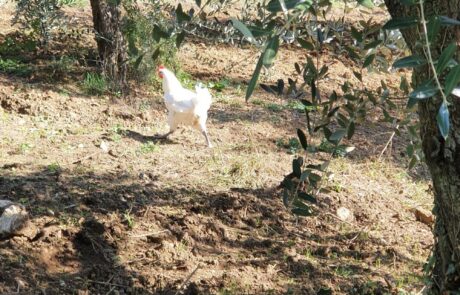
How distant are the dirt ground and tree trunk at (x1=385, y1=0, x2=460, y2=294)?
0.70 meters

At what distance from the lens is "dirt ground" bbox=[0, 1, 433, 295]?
400cm

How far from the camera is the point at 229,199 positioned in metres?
4.88

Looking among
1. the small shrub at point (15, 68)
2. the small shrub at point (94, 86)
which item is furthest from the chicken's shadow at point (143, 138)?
the small shrub at point (15, 68)

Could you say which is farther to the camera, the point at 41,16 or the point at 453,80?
the point at 41,16

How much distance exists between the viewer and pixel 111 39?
6.88 m

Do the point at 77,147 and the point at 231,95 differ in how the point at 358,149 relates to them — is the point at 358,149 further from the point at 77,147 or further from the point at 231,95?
the point at 77,147

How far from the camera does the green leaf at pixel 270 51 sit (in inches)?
70.5

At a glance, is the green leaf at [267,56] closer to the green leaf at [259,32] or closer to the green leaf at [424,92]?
the green leaf at [259,32]

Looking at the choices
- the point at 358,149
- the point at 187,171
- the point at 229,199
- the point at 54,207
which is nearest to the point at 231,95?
the point at 358,149

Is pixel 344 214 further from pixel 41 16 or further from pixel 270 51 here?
pixel 41 16

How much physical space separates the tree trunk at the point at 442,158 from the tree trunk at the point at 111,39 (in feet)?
13.6

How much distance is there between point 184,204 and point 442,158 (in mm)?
2172

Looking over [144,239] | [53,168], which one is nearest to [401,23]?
[144,239]

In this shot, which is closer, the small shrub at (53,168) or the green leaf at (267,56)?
the green leaf at (267,56)
